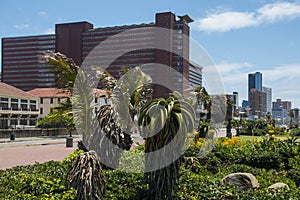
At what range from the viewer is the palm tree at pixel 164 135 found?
644 centimetres

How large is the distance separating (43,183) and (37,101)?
6296 centimetres

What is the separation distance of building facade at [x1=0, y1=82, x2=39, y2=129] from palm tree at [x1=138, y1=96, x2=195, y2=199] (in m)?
51.3

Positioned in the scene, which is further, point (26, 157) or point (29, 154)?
point (29, 154)

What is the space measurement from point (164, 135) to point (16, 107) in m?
58.2

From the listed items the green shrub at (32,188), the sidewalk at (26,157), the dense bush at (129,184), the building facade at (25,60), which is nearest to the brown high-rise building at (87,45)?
the building facade at (25,60)

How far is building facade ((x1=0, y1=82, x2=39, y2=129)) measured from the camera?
189 ft

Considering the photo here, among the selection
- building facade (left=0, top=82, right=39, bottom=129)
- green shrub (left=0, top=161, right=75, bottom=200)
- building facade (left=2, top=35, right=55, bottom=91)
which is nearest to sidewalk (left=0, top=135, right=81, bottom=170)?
green shrub (left=0, top=161, right=75, bottom=200)

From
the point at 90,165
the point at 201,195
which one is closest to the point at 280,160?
the point at 201,195

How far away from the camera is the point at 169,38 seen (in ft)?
272

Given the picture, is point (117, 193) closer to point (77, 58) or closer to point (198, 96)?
point (198, 96)

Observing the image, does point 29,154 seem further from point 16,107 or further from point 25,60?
point 25,60

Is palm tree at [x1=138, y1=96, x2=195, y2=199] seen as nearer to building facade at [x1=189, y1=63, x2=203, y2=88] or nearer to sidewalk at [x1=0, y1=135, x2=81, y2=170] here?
building facade at [x1=189, y1=63, x2=203, y2=88]

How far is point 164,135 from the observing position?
645 cm

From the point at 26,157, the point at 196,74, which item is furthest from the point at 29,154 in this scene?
the point at 196,74
